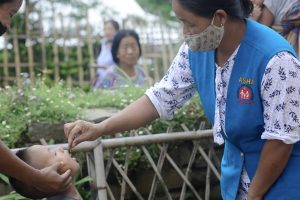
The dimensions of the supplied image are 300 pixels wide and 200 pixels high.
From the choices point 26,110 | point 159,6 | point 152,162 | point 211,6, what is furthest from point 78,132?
point 159,6

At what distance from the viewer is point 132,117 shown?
9.11ft

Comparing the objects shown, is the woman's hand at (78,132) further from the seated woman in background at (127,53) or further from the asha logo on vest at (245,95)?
the seated woman in background at (127,53)

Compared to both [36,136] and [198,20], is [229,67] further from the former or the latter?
[36,136]

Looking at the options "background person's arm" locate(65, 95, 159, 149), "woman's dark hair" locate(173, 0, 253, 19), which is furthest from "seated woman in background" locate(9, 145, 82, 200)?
"woman's dark hair" locate(173, 0, 253, 19)

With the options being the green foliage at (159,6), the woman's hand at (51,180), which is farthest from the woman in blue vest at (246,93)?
the green foliage at (159,6)

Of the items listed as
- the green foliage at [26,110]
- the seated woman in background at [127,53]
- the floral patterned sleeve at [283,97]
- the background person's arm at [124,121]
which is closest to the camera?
the floral patterned sleeve at [283,97]

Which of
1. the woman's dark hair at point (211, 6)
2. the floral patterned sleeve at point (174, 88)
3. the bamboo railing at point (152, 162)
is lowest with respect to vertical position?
the bamboo railing at point (152, 162)

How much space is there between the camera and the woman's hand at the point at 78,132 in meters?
2.63

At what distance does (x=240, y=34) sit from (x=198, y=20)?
7.4 inches

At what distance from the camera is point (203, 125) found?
13.1ft

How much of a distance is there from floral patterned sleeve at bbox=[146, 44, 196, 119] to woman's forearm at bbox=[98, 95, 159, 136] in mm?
32

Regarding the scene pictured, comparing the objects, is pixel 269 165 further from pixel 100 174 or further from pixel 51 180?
pixel 100 174

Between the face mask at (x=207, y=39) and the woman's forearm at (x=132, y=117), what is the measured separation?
0.44 metres

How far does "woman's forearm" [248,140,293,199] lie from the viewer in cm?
231
